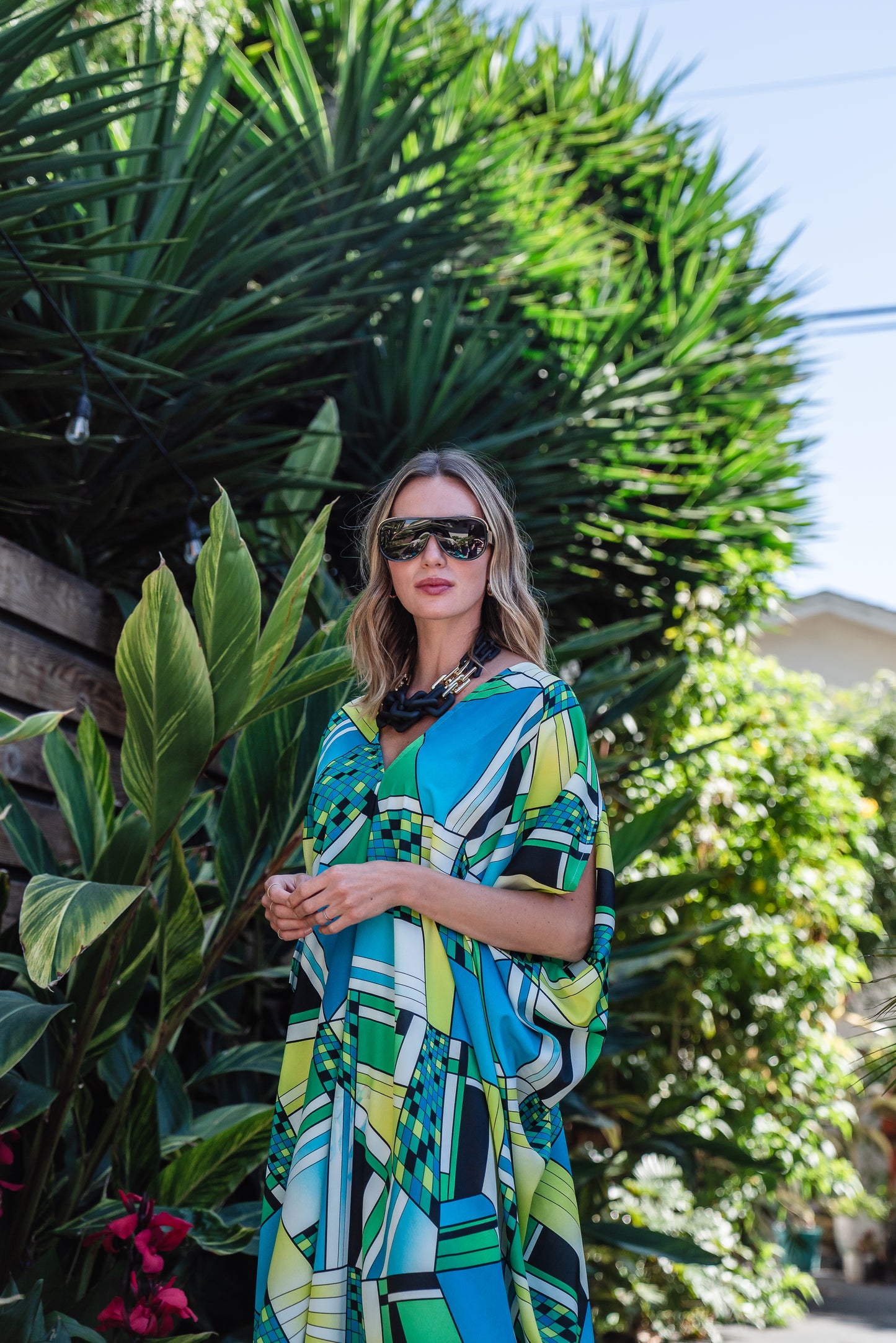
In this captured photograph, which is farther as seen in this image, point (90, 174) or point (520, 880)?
point (90, 174)

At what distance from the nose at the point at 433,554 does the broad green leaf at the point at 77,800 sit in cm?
98

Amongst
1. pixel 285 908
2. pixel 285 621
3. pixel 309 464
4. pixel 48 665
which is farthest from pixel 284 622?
pixel 309 464

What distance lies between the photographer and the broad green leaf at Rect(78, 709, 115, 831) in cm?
209

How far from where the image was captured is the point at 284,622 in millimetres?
1591

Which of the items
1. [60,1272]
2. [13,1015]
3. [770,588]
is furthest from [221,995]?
[770,588]

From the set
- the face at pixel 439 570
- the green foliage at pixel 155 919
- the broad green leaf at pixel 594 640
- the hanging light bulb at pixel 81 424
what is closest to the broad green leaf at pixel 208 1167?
the green foliage at pixel 155 919

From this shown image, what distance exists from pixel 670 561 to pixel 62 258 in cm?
298

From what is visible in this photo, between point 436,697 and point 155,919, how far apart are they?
0.88m

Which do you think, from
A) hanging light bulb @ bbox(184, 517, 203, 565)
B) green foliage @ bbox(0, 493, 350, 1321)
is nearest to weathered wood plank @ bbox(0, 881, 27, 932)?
green foliage @ bbox(0, 493, 350, 1321)

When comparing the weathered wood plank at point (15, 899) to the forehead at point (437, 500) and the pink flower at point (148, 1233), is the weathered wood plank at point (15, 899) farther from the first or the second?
the forehead at point (437, 500)

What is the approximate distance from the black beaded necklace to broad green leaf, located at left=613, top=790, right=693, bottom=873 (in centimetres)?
130

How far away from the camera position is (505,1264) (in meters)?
1.13

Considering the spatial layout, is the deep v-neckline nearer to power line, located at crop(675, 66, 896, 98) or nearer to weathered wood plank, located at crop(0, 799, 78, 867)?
weathered wood plank, located at crop(0, 799, 78, 867)

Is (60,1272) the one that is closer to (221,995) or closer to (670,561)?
(221,995)
